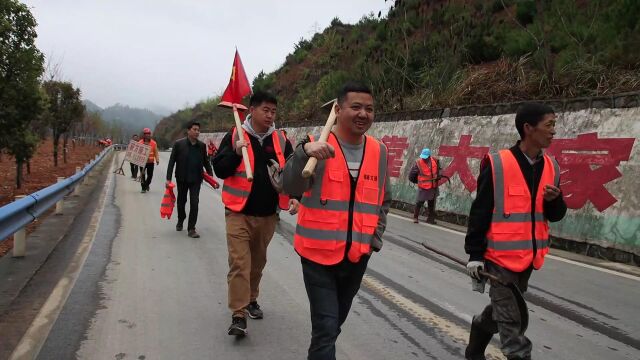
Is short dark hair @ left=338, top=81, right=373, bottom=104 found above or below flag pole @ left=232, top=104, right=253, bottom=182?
above

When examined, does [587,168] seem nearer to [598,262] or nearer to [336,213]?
[598,262]

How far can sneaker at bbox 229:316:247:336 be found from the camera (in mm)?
4160

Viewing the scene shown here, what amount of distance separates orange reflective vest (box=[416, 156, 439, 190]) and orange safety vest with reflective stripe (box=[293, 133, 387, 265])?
28.3 ft

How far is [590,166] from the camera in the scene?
8.77 m

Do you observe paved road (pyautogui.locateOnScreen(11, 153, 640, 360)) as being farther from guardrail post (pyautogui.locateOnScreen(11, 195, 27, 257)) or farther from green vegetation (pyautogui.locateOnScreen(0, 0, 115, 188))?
green vegetation (pyautogui.locateOnScreen(0, 0, 115, 188))

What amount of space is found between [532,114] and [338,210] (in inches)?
55.9

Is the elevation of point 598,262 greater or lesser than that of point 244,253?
lesser

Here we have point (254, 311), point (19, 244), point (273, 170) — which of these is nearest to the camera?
point (273, 170)

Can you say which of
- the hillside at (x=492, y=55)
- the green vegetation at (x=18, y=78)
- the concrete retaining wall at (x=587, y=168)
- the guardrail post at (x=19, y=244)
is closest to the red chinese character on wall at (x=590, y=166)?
the concrete retaining wall at (x=587, y=168)

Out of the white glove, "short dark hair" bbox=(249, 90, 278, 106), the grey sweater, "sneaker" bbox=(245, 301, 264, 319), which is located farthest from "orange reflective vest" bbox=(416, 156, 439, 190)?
the grey sweater

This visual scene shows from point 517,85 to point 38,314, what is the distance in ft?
38.7

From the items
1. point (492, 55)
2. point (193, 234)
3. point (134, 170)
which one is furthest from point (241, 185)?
point (134, 170)

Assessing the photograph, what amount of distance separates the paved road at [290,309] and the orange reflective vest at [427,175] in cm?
349

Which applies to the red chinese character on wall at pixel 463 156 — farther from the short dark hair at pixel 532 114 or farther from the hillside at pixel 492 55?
the short dark hair at pixel 532 114
